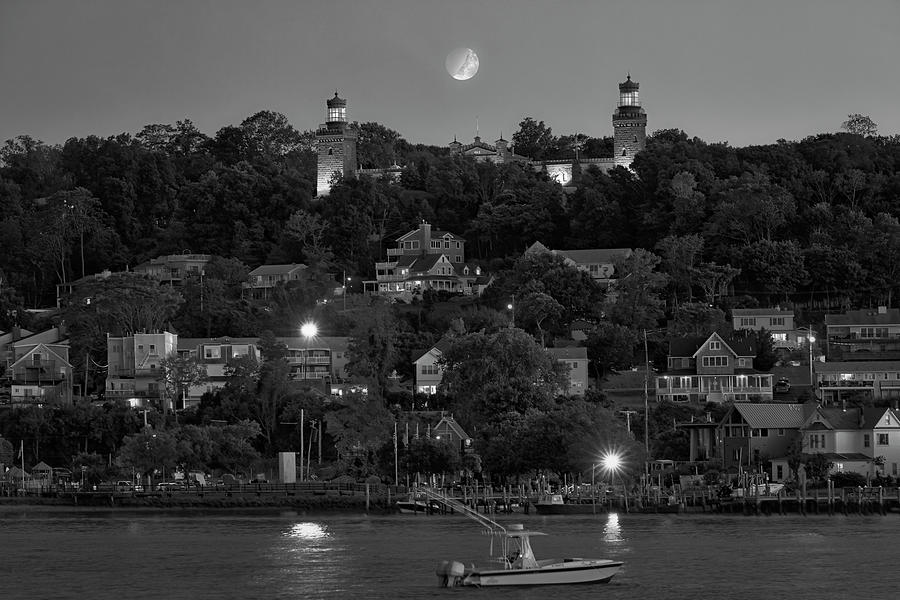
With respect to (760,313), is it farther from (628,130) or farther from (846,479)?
(628,130)

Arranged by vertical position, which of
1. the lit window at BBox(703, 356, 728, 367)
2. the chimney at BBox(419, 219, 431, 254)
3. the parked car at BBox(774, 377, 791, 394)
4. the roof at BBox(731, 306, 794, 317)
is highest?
the chimney at BBox(419, 219, 431, 254)

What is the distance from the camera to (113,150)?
173 metres

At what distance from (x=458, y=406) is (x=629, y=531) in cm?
2594

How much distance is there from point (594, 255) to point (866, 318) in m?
25.9

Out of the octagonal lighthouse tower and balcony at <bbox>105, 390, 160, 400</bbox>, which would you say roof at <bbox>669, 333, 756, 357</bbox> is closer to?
balcony at <bbox>105, 390, 160, 400</bbox>

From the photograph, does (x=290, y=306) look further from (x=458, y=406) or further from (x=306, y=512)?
(x=306, y=512)

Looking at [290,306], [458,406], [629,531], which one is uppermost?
[290,306]

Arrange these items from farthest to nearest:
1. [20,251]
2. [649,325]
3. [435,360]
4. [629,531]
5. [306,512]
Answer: [20,251]
[649,325]
[435,360]
[306,512]
[629,531]

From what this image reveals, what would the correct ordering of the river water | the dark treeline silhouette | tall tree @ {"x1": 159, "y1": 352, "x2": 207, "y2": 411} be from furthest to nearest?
the dark treeline silhouette, tall tree @ {"x1": 159, "y1": 352, "x2": 207, "y2": 411}, the river water

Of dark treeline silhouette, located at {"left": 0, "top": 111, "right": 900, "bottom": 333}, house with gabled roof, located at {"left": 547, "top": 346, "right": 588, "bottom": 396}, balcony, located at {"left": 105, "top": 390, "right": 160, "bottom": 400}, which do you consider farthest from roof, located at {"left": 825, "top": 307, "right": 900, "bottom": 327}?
balcony, located at {"left": 105, "top": 390, "right": 160, "bottom": 400}

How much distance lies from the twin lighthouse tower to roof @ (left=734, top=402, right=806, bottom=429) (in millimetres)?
75540

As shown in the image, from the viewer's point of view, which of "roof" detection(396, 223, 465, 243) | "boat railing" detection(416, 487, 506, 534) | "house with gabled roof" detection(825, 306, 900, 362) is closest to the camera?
"boat railing" detection(416, 487, 506, 534)

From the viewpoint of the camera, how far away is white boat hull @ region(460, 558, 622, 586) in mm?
55062

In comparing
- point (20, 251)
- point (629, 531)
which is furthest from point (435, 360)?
point (20, 251)
